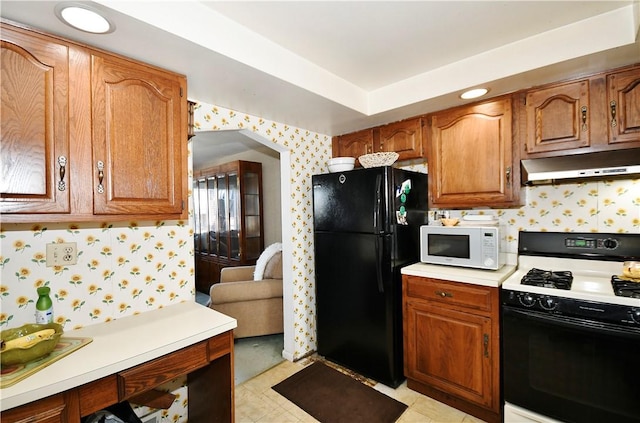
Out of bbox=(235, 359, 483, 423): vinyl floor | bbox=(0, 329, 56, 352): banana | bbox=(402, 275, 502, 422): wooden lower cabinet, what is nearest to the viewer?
bbox=(0, 329, 56, 352): banana

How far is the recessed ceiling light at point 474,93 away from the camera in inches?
76.1

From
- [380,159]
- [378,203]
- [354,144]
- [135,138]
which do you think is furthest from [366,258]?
[135,138]

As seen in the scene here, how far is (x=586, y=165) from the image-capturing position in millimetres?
1688

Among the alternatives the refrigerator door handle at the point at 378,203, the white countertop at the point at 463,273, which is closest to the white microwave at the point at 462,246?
the white countertop at the point at 463,273

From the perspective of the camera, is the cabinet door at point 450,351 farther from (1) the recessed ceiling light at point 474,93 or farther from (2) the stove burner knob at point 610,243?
(1) the recessed ceiling light at point 474,93

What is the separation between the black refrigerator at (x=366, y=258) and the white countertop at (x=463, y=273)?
Answer: 140 millimetres

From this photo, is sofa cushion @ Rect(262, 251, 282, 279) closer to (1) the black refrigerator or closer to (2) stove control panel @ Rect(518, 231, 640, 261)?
(1) the black refrigerator

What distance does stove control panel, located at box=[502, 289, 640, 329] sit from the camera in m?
1.40

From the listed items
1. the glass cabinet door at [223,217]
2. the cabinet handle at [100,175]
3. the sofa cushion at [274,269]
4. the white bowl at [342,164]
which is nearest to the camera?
the cabinet handle at [100,175]

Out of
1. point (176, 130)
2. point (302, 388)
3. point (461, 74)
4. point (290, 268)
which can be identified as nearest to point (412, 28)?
point (461, 74)

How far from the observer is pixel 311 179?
275 cm

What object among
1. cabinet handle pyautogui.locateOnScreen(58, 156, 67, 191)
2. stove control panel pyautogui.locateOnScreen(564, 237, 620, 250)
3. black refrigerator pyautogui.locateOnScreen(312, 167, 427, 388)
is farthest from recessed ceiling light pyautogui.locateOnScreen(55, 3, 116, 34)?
stove control panel pyautogui.locateOnScreen(564, 237, 620, 250)

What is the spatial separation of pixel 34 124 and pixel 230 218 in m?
3.40

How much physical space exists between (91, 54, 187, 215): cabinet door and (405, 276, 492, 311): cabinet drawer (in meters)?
1.67
